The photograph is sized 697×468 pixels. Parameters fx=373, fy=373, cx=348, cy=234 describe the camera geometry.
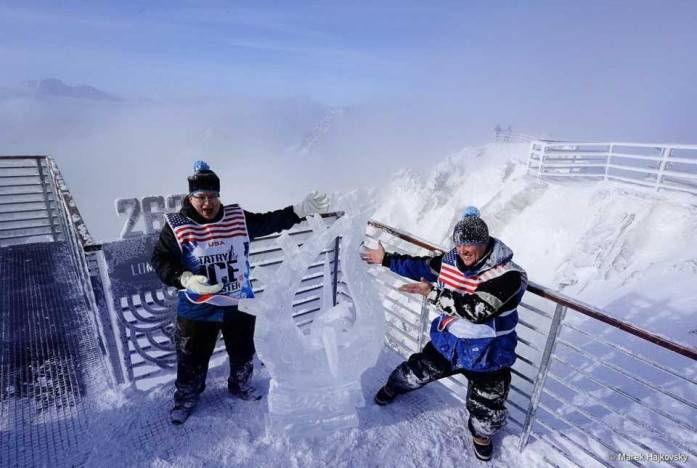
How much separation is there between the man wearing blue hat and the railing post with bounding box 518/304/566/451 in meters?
1.94

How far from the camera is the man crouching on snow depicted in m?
2.43

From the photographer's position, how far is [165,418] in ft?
9.96

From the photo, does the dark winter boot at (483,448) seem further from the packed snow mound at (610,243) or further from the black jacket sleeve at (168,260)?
the packed snow mound at (610,243)

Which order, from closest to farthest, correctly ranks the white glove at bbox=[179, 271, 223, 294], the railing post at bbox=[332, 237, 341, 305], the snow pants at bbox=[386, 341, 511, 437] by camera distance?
the white glove at bbox=[179, 271, 223, 294], the snow pants at bbox=[386, 341, 511, 437], the railing post at bbox=[332, 237, 341, 305]

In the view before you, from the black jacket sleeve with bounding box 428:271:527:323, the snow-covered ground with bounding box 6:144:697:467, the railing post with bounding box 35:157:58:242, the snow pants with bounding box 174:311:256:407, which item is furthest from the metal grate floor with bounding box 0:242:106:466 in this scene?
the black jacket sleeve with bounding box 428:271:527:323

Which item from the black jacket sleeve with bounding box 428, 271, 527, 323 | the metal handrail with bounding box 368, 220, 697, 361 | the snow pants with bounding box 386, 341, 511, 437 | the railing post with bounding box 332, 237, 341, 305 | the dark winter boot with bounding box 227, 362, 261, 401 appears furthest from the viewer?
the railing post with bounding box 332, 237, 341, 305

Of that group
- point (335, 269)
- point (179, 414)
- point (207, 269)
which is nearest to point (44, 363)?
point (179, 414)

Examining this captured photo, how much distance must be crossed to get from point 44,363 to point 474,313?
3.97 m

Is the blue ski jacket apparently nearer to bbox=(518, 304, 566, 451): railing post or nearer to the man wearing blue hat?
bbox=(518, 304, 566, 451): railing post

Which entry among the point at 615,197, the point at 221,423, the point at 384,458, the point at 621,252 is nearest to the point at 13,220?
the point at 221,423

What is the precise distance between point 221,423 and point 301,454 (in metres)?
0.73

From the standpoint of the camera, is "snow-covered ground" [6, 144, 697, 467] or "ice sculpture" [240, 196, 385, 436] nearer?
"ice sculpture" [240, 196, 385, 436]

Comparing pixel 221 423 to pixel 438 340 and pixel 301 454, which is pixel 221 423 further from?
pixel 438 340

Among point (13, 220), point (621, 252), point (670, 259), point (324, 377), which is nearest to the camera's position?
point (324, 377)
